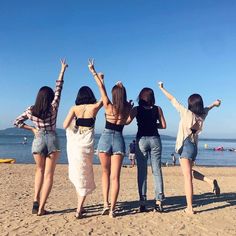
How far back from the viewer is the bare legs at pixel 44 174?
6605 millimetres

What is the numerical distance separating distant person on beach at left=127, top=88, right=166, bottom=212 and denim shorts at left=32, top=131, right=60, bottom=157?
4.94 ft

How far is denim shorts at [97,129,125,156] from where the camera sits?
6453mm

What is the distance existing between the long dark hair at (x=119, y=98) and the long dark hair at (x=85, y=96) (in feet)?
1.23

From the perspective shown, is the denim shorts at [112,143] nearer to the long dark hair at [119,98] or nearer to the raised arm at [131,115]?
the raised arm at [131,115]

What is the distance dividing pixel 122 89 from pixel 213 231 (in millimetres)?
2760

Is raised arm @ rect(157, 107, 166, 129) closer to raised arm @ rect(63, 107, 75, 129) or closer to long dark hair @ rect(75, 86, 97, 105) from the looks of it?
long dark hair @ rect(75, 86, 97, 105)

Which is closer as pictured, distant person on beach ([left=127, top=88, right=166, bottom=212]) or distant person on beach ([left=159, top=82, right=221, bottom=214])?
distant person on beach ([left=127, top=88, right=166, bottom=212])

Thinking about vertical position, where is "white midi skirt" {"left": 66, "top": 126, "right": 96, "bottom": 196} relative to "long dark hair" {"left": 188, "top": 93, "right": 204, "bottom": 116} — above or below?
below

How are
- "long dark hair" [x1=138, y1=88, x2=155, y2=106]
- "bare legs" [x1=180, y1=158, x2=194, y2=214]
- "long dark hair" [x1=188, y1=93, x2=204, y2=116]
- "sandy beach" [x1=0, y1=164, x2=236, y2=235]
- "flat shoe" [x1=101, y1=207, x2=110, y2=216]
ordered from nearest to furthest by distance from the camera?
"sandy beach" [x1=0, y1=164, x2=236, y2=235] → "flat shoe" [x1=101, y1=207, x2=110, y2=216] → "long dark hair" [x1=138, y1=88, x2=155, y2=106] → "bare legs" [x1=180, y1=158, x2=194, y2=214] → "long dark hair" [x1=188, y1=93, x2=204, y2=116]

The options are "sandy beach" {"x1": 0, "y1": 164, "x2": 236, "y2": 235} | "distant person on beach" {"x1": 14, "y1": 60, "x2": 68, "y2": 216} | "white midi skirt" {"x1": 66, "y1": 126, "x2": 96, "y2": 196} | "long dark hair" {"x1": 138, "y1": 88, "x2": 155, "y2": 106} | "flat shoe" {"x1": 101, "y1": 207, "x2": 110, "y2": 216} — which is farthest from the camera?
"long dark hair" {"x1": 138, "y1": 88, "x2": 155, "y2": 106}

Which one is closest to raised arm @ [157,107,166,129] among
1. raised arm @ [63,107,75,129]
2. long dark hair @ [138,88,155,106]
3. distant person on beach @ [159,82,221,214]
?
long dark hair @ [138,88,155,106]

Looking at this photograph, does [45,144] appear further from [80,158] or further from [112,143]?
[112,143]

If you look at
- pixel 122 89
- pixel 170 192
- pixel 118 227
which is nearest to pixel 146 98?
pixel 122 89

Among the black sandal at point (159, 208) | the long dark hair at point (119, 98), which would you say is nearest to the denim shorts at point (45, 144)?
the long dark hair at point (119, 98)
